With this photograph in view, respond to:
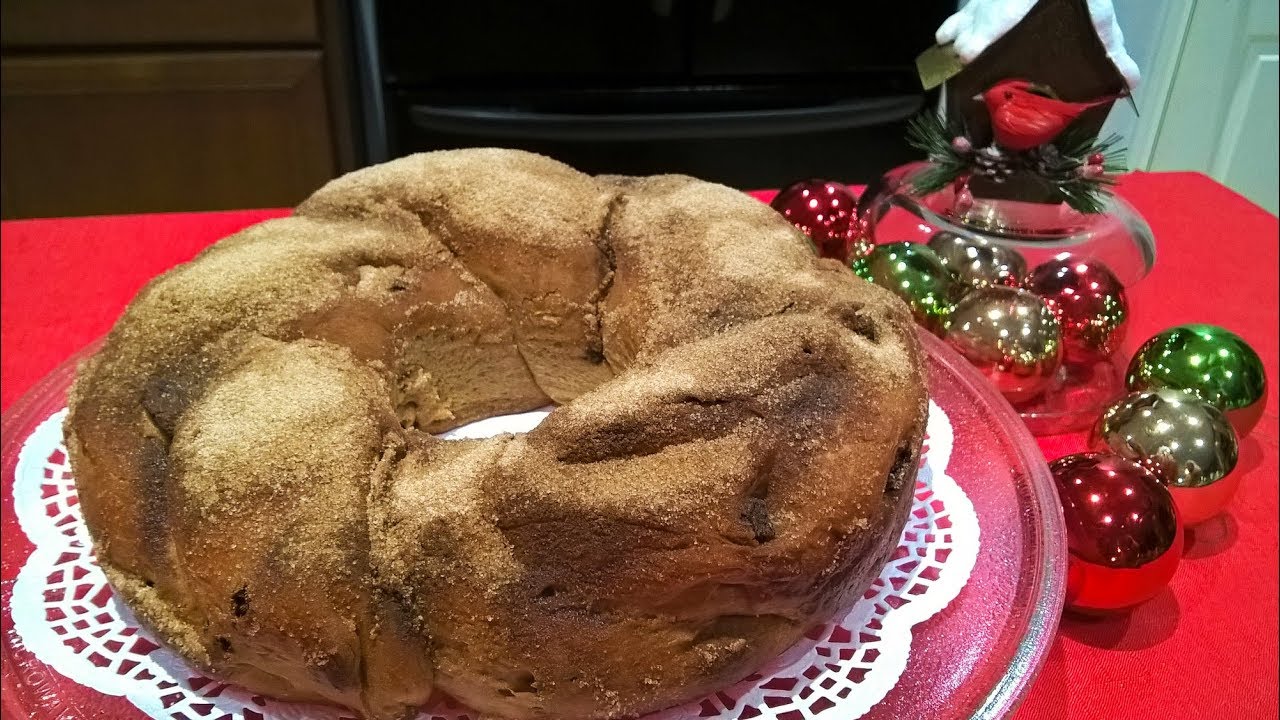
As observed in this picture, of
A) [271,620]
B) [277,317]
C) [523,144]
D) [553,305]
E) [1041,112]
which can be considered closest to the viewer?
[271,620]

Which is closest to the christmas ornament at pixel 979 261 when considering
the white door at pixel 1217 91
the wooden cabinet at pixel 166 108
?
the white door at pixel 1217 91

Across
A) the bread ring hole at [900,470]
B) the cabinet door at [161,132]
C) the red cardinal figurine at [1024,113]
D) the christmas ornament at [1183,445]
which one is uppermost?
the red cardinal figurine at [1024,113]

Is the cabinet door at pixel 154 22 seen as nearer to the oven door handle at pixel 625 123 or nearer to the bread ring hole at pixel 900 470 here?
the oven door handle at pixel 625 123

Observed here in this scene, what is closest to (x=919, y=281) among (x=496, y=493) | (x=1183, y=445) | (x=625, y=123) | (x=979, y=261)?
(x=979, y=261)

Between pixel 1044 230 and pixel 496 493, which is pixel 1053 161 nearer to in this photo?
pixel 1044 230

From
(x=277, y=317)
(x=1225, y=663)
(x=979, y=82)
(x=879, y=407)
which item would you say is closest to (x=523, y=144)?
(x=979, y=82)

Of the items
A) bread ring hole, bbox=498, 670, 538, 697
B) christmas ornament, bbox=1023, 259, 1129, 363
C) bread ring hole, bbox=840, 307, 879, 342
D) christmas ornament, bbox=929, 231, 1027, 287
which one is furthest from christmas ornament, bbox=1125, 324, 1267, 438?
bread ring hole, bbox=498, 670, 538, 697

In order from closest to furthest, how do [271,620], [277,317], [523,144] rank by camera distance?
[271,620], [277,317], [523,144]

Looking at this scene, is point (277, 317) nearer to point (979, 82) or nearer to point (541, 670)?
point (541, 670)
